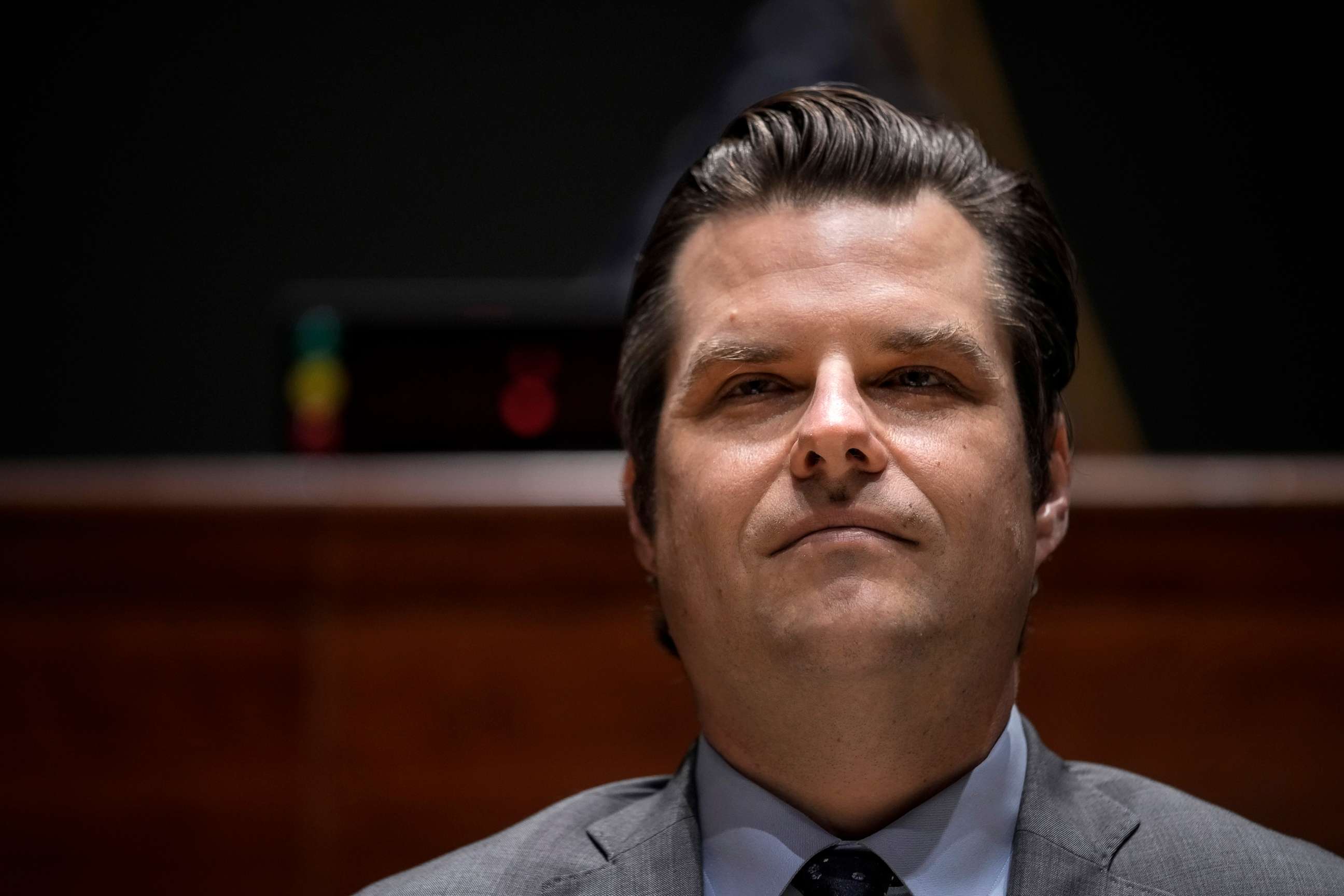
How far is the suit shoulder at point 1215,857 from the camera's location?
106 centimetres

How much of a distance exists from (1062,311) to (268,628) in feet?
3.98

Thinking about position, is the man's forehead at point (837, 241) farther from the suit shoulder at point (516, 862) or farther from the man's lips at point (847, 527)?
the suit shoulder at point (516, 862)

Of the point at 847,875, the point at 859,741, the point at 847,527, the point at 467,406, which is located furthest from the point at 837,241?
the point at 467,406

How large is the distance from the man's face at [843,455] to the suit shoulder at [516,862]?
0.20 m

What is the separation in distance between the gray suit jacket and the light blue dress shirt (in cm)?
2

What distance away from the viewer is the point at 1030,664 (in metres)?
1.81

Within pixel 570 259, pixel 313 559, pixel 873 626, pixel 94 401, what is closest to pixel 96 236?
pixel 94 401

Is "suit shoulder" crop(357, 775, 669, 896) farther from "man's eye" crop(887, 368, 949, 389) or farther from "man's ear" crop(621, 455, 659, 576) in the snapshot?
"man's eye" crop(887, 368, 949, 389)

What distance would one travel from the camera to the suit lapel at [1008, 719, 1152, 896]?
107cm

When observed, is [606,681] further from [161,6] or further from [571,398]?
[161,6]

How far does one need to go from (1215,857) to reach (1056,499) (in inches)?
13.9

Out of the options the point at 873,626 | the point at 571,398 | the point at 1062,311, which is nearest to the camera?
the point at 873,626

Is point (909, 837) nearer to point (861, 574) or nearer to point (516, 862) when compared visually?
point (861, 574)

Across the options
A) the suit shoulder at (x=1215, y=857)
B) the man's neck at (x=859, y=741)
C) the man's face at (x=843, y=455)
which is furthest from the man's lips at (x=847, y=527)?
the suit shoulder at (x=1215, y=857)
